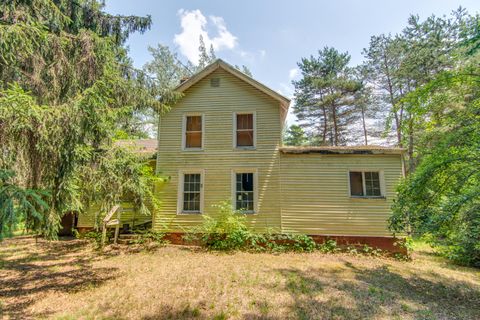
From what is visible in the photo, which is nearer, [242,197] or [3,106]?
[3,106]

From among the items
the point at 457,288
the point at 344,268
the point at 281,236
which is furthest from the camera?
the point at 281,236

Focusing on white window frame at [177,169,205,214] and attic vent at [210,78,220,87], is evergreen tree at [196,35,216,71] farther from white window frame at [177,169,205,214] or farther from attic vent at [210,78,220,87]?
white window frame at [177,169,205,214]

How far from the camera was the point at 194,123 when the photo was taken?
10.2 metres

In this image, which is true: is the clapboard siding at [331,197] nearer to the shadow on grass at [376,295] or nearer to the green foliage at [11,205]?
the shadow on grass at [376,295]

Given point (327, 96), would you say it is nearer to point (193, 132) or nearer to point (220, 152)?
point (220, 152)

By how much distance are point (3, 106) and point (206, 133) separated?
21.8 ft

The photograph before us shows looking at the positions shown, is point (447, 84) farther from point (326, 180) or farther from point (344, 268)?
point (344, 268)

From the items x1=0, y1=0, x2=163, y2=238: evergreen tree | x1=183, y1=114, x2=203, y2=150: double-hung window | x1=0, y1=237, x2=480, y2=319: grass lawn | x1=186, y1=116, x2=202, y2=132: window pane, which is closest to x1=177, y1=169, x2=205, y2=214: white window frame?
x1=183, y1=114, x2=203, y2=150: double-hung window

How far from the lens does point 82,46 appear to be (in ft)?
17.8

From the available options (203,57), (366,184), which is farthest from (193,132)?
(203,57)

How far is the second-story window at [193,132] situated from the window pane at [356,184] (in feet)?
21.4

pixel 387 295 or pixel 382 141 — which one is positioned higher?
pixel 382 141

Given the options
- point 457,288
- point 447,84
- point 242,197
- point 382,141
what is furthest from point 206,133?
point 382,141

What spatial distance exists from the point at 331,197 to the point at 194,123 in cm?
664
